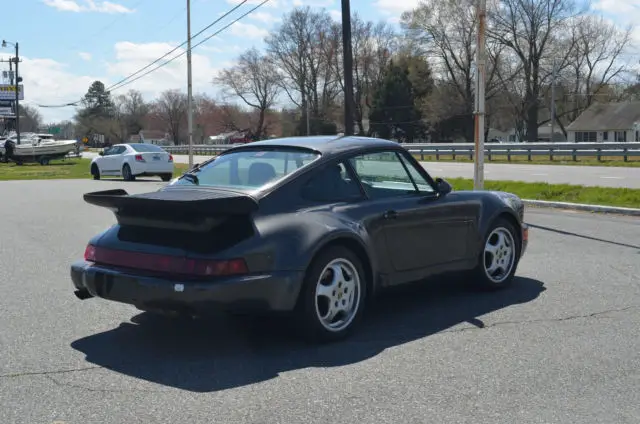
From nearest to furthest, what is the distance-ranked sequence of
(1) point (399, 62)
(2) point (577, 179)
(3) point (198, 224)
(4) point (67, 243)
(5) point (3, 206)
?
1. (3) point (198, 224)
2. (4) point (67, 243)
3. (5) point (3, 206)
4. (2) point (577, 179)
5. (1) point (399, 62)

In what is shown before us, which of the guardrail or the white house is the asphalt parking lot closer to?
the guardrail

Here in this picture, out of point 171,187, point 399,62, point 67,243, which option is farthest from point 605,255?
point 399,62

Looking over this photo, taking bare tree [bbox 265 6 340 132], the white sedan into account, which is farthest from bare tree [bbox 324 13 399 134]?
the white sedan

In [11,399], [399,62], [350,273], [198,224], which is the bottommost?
[11,399]

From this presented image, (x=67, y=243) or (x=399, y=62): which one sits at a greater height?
(x=399, y=62)

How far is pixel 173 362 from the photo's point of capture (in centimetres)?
496

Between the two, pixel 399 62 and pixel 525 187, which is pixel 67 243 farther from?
pixel 399 62

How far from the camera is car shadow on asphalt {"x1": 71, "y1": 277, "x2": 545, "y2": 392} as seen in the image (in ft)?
15.6

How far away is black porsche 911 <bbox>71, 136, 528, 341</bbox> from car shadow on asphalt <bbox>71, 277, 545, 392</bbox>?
0.25m

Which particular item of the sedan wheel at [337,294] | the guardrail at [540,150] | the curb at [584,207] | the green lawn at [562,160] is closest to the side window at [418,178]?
the sedan wheel at [337,294]

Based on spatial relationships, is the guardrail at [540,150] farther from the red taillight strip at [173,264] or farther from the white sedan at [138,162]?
the red taillight strip at [173,264]

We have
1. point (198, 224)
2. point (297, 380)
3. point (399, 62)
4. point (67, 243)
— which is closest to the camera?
point (297, 380)

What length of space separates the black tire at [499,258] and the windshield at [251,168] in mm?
2038

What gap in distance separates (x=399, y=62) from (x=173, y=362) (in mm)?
74824
